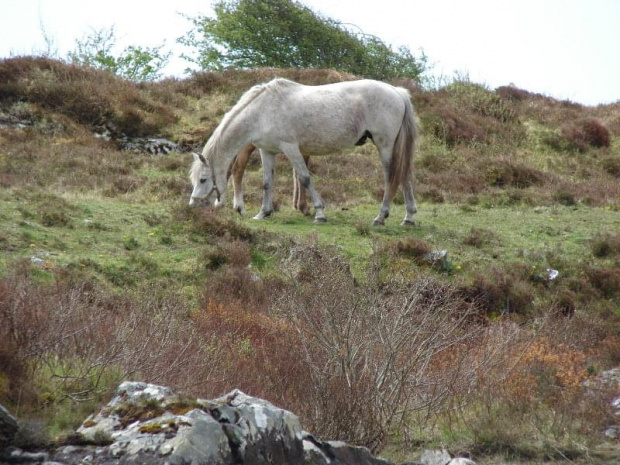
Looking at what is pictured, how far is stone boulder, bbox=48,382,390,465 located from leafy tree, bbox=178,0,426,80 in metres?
36.5

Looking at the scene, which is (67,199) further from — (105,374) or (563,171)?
(563,171)

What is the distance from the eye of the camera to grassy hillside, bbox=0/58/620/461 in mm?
6996

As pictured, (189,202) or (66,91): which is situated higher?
(66,91)

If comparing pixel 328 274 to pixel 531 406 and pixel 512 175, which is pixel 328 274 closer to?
pixel 531 406

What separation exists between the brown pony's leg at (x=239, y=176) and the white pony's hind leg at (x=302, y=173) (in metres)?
1.04

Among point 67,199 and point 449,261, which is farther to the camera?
point 67,199

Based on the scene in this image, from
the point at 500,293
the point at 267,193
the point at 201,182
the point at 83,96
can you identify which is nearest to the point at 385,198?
the point at 267,193

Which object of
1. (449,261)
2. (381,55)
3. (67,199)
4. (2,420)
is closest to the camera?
(2,420)

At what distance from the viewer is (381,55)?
4397cm

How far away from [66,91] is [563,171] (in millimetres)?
15134

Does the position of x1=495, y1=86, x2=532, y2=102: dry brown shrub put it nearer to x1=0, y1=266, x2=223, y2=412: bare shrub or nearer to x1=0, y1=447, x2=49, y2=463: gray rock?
x1=0, y1=266, x2=223, y2=412: bare shrub

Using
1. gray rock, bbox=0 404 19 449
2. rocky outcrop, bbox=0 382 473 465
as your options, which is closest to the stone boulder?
rocky outcrop, bbox=0 382 473 465

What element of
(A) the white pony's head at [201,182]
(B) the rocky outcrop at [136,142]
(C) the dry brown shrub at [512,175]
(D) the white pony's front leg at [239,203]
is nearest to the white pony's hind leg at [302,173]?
(D) the white pony's front leg at [239,203]

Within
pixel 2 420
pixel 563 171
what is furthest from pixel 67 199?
pixel 563 171
